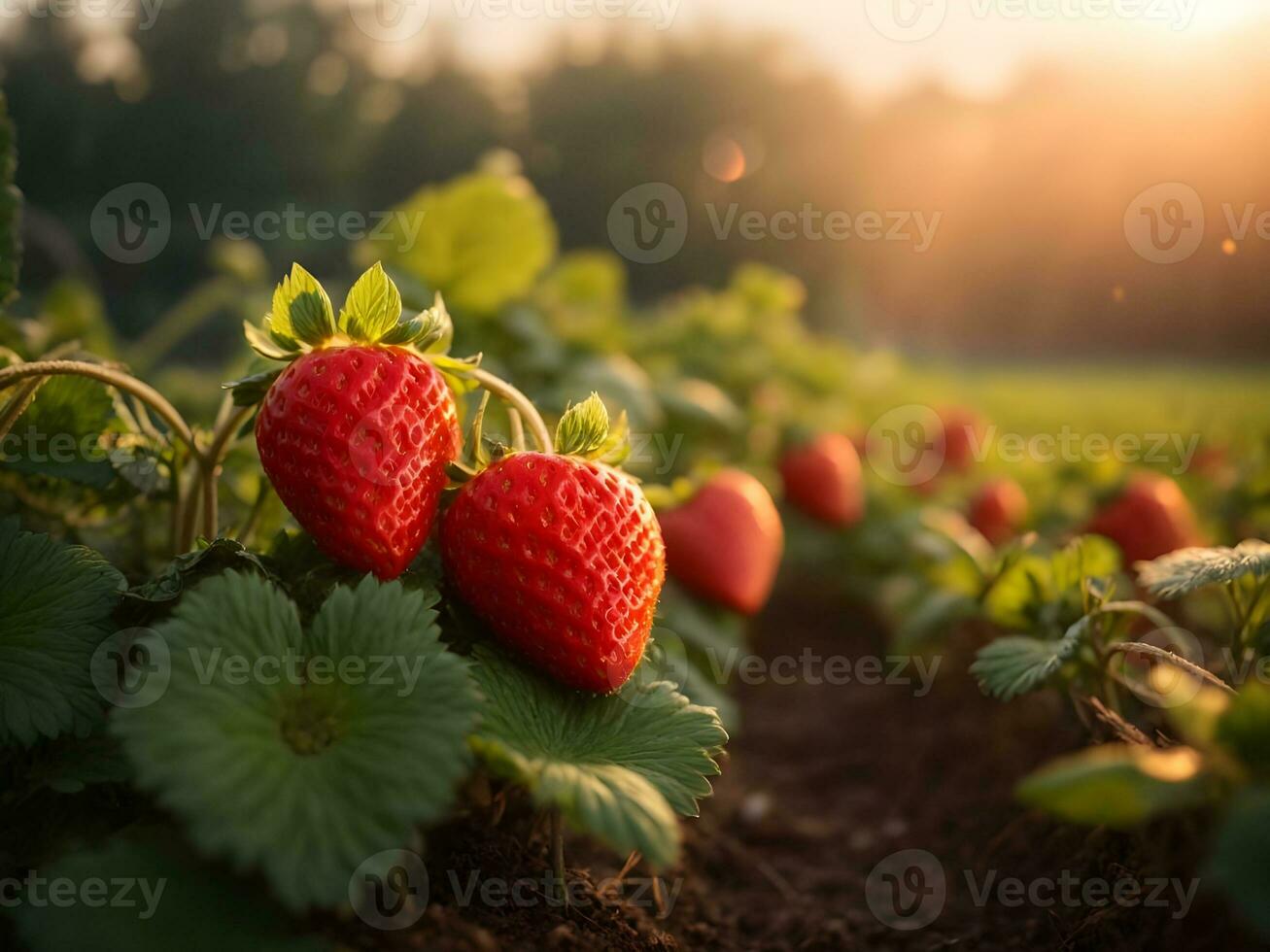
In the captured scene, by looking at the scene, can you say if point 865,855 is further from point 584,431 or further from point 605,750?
point 584,431

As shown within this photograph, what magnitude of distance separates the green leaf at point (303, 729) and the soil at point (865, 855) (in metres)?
0.14

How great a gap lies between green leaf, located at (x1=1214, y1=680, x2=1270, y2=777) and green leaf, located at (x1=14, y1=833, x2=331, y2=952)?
0.63 metres

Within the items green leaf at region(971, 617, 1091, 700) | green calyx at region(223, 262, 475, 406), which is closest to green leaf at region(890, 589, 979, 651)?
green leaf at region(971, 617, 1091, 700)

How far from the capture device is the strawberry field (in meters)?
0.66

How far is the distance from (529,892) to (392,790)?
29 cm

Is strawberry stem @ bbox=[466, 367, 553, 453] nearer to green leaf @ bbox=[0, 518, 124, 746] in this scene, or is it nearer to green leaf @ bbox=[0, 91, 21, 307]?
green leaf @ bbox=[0, 518, 124, 746]

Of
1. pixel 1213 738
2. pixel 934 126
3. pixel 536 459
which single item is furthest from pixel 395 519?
pixel 934 126

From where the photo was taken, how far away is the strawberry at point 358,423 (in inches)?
32.8
